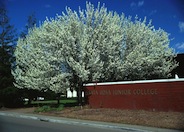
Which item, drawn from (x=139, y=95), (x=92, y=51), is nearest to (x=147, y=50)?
(x=92, y=51)

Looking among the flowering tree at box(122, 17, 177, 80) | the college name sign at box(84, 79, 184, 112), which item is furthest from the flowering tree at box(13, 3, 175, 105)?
the college name sign at box(84, 79, 184, 112)

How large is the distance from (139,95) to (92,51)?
17.5 ft

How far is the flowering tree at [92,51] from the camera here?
2345cm

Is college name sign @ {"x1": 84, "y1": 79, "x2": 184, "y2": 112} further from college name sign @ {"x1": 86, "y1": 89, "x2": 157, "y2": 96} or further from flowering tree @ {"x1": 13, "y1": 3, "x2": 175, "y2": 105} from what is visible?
flowering tree @ {"x1": 13, "y1": 3, "x2": 175, "y2": 105}

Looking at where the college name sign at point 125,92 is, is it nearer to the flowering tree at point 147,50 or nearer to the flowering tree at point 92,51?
the flowering tree at point 92,51

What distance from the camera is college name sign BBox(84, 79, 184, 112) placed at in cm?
1864

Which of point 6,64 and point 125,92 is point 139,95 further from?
point 6,64

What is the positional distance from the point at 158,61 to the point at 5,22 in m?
17.7

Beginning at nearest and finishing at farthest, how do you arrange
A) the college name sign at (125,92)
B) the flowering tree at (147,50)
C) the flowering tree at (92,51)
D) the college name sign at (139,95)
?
the college name sign at (139,95), the college name sign at (125,92), the flowering tree at (92,51), the flowering tree at (147,50)

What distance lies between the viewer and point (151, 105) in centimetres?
1964

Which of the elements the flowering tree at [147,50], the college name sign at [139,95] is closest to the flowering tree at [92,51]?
the flowering tree at [147,50]

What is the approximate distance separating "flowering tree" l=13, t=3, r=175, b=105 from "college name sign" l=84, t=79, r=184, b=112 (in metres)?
1.37

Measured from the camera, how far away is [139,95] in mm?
20312

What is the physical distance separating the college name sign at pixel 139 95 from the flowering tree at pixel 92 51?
4.48ft
